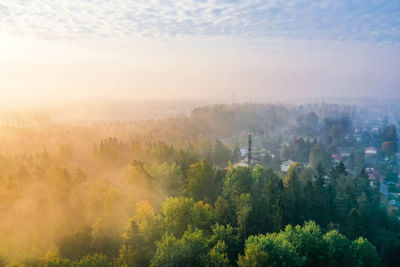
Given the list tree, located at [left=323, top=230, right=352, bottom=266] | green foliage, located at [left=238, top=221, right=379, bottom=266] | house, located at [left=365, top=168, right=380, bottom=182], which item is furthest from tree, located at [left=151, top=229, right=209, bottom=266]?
house, located at [left=365, top=168, right=380, bottom=182]

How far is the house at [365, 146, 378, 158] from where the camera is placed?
47469mm

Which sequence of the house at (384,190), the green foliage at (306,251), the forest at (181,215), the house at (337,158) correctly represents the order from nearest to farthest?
the green foliage at (306,251)
the forest at (181,215)
the house at (384,190)
the house at (337,158)

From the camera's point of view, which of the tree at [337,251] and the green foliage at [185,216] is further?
the green foliage at [185,216]

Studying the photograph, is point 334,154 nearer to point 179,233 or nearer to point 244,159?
point 244,159

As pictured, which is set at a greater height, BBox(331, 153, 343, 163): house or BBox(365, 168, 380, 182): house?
BBox(331, 153, 343, 163): house

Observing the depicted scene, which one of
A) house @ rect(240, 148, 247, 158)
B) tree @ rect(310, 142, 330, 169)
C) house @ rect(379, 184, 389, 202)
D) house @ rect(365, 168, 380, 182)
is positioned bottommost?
Answer: house @ rect(379, 184, 389, 202)

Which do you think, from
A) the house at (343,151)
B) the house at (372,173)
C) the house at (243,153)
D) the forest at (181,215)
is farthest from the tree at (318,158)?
the house at (243,153)

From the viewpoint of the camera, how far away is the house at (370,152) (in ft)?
156

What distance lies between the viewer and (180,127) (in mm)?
55562

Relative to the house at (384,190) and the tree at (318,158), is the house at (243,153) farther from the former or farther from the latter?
the house at (384,190)

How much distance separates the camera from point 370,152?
48.6 metres

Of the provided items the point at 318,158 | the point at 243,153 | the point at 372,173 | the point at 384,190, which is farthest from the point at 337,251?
the point at 243,153

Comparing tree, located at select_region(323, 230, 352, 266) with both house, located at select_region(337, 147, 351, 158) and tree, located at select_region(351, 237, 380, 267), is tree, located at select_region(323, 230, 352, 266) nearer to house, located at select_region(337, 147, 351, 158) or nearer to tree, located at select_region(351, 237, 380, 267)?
tree, located at select_region(351, 237, 380, 267)

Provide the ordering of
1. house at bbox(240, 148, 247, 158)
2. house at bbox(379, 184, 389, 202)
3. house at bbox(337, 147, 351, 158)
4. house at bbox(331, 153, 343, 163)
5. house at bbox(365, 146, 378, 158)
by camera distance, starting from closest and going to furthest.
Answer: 1. house at bbox(379, 184, 389, 202)
2. house at bbox(331, 153, 343, 163)
3. house at bbox(240, 148, 247, 158)
4. house at bbox(365, 146, 378, 158)
5. house at bbox(337, 147, 351, 158)
